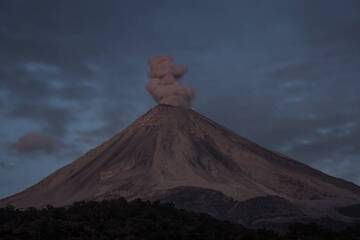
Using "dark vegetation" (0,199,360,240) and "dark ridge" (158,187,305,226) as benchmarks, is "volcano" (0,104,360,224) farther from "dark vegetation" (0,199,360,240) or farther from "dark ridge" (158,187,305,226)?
"dark vegetation" (0,199,360,240)

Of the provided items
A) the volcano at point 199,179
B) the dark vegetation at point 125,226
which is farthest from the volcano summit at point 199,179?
the dark vegetation at point 125,226

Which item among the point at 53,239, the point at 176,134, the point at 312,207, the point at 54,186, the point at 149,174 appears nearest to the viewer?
the point at 53,239

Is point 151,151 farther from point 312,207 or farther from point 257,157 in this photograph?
point 312,207

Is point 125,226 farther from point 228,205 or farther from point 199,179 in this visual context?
point 199,179

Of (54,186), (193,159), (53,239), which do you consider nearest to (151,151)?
(193,159)

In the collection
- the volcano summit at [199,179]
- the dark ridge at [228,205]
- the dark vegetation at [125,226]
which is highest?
the volcano summit at [199,179]

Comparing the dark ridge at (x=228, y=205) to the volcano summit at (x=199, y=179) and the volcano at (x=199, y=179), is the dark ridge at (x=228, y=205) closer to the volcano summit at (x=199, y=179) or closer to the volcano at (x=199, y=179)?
the volcano summit at (x=199, y=179)

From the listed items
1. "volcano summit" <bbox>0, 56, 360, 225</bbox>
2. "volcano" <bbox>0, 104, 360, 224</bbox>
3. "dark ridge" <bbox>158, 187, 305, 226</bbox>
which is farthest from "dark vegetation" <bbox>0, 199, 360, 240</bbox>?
"dark ridge" <bbox>158, 187, 305, 226</bbox>
